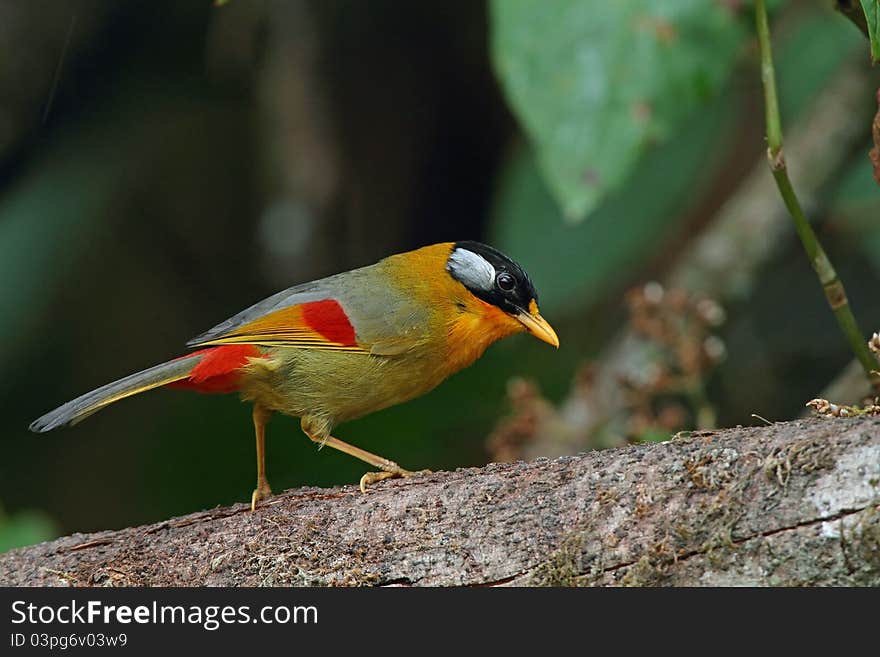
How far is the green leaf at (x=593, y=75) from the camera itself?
12.2 ft

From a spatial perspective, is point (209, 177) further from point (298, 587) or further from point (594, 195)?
point (298, 587)

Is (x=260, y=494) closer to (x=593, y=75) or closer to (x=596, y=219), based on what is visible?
(x=593, y=75)

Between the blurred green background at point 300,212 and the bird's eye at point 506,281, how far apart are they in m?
1.01

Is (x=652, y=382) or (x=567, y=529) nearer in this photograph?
(x=567, y=529)

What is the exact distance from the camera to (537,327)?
13.2 feet

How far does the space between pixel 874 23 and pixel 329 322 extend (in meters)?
1.91

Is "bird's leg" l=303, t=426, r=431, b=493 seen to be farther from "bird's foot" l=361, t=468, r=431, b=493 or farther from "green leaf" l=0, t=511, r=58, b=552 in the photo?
"green leaf" l=0, t=511, r=58, b=552

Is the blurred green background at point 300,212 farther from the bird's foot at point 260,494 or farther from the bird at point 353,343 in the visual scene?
the bird's foot at point 260,494

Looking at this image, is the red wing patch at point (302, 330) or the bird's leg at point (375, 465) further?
the red wing patch at point (302, 330)

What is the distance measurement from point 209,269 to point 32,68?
1381 mm

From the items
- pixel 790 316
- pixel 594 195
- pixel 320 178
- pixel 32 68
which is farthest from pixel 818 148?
pixel 32 68

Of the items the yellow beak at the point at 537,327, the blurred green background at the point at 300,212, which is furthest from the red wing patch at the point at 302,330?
the blurred green background at the point at 300,212

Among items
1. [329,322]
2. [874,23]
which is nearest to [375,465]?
[329,322]

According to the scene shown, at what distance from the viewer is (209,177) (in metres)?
6.48
